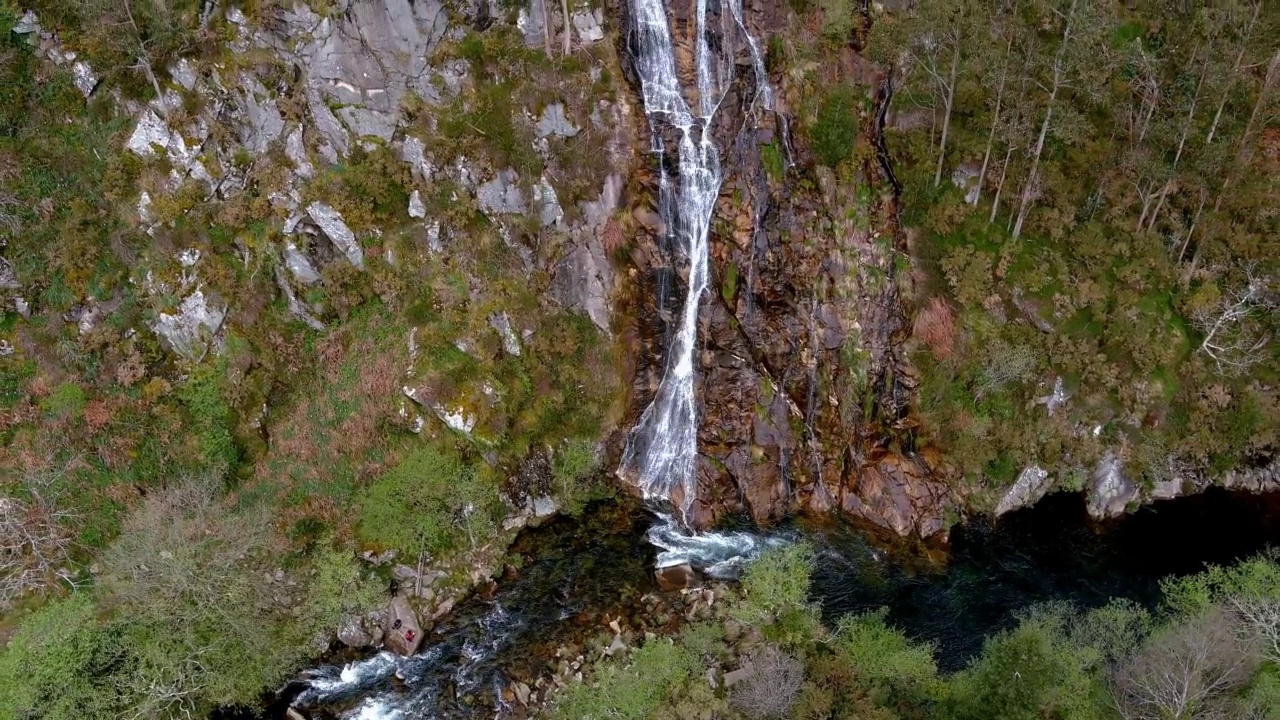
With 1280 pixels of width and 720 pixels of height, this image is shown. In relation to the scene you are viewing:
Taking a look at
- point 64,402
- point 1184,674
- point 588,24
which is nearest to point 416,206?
point 588,24

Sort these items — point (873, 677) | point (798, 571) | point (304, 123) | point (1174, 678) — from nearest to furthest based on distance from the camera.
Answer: point (1174, 678) < point (873, 677) < point (798, 571) < point (304, 123)

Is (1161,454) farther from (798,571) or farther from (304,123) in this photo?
(304,123)

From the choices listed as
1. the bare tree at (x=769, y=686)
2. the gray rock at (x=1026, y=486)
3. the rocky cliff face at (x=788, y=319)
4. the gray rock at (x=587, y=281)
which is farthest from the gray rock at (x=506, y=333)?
the gray rock at (x=1026, y=486)

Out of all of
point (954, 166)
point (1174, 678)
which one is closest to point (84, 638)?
point (1174, 678)

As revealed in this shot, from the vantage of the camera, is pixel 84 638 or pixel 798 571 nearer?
pixel 84 638

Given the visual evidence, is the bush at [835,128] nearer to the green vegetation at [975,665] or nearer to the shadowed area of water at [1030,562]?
the shadowed area of water at [1030,562]

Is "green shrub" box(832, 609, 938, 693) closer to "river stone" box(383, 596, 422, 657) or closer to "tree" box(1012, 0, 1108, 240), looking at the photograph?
"river stone" box(383, 596, 422, 657)

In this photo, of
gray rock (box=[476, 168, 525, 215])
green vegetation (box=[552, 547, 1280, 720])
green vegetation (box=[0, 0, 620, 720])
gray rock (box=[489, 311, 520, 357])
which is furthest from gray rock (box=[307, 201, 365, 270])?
green vegetation (box=[552, 547, 1280, 720])
